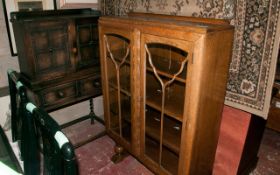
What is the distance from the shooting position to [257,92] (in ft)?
5.18

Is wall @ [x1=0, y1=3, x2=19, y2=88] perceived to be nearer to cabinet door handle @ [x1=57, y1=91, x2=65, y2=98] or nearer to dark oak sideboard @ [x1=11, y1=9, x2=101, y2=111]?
dark oak sideboard @ [x1=11, y1=9, x2=101, y2=111]

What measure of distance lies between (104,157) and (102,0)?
5.82ft

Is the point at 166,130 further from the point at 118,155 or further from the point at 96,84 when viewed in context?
the point at 96,84

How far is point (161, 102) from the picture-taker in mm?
1809

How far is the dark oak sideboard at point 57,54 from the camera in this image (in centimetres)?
197

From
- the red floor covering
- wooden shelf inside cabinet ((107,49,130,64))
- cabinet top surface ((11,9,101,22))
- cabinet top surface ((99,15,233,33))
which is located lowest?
the red floor covering

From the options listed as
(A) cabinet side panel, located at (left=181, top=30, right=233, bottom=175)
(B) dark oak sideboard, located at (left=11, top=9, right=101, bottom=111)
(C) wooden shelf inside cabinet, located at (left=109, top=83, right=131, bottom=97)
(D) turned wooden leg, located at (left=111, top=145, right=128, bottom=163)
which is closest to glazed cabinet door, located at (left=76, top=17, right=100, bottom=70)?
(B) dark oak sideboard, located at (left=11, top=9, right=101, bottom=111)

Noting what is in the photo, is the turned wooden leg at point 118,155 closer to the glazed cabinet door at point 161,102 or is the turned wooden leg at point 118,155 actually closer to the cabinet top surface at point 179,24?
the glazed cabinet door at point 161,102

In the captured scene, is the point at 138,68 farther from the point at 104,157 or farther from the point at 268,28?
the point at 104,157

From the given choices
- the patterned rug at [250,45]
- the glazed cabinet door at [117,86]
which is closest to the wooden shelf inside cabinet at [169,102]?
the glazed cabinet door at [117,86]

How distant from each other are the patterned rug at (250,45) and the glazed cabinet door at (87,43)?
946mm

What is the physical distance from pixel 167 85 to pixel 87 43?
3.41 ft

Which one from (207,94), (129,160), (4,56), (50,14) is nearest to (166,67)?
(207,94)

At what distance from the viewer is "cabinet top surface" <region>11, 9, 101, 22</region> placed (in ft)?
6.48
